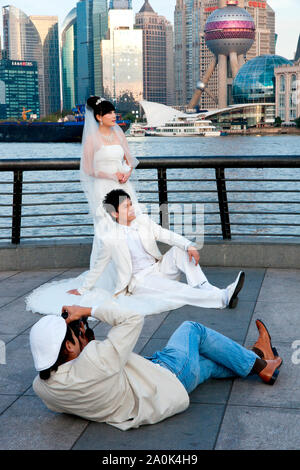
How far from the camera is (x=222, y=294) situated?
4867 millimetres

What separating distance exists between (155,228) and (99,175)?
2.82ft

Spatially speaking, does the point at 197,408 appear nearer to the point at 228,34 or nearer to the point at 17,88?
the point at 228,34

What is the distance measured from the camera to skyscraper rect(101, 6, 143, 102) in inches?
5817

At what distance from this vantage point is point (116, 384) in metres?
2.90

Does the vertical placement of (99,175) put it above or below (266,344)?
above

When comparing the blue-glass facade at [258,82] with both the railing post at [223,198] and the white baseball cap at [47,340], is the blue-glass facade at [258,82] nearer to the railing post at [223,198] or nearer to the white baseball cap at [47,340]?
the railing post at [223,198]

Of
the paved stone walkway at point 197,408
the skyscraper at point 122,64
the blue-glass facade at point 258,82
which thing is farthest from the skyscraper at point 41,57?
the paved stone walkway at point 197,408

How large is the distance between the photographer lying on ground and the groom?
5.46ft

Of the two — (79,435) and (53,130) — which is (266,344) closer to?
(79,435)

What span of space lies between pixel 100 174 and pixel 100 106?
607 mm

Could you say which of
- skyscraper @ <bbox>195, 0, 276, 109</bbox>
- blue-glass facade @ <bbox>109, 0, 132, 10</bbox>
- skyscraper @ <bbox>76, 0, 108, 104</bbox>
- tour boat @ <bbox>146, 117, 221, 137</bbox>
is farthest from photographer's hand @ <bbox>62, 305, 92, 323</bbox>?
blue-glass facade @ <bbox>109, 0, 132, 10</bbox>

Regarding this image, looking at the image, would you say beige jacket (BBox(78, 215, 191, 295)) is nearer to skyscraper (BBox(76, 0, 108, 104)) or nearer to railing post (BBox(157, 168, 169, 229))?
railing post (BBox(157, 168, 169, 229))
